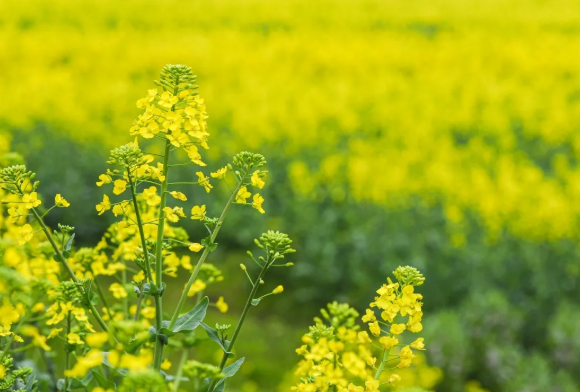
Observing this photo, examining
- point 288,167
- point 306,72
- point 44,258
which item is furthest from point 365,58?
point 44,258

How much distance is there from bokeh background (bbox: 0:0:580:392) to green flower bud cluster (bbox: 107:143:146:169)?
10.7 ft

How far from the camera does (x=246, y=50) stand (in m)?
14.1

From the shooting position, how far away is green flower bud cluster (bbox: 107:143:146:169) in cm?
125

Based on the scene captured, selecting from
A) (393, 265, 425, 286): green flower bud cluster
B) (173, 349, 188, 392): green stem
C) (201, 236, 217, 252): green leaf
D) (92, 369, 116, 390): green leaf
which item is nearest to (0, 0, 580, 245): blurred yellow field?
(173, 349, 188, 392): green stem

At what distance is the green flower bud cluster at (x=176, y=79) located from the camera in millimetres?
1334

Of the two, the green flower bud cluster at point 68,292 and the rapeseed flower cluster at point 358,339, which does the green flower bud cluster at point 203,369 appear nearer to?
the rapeseed flower cluster at point 358,339

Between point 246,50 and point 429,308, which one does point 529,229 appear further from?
point 246,50

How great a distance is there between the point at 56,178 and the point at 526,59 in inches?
375

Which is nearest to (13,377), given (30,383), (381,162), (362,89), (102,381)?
(30,383)

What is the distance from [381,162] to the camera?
6.80 metres

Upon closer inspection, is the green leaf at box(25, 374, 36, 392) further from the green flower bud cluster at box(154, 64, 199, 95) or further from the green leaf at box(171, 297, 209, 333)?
the green flower bud cluster at box(154, 64, 199, 95)

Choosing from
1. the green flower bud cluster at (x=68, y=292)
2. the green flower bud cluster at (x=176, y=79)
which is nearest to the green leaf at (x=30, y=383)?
the green flower bud cluster at (x=68, y=292)

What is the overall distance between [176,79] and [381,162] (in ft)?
18.3

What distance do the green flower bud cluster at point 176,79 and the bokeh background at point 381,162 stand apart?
321 centimetres
